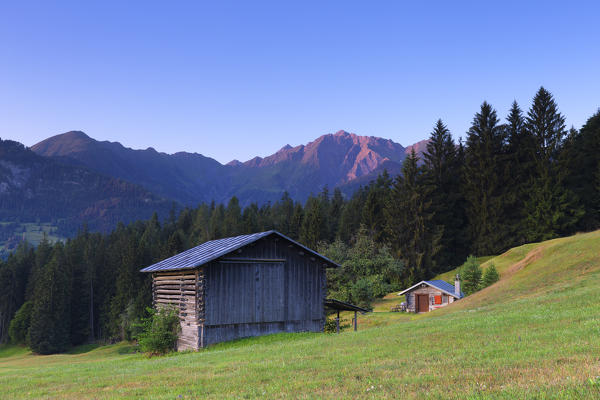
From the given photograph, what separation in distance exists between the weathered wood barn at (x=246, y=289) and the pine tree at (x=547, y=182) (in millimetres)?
54324

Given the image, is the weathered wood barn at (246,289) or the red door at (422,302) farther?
the red door at (422,302)

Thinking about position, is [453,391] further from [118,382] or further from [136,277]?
[136,277]

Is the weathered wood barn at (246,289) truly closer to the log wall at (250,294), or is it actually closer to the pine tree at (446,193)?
the log wall at (250,294)

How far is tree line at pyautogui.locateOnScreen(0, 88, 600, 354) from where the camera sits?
73375 millimetres

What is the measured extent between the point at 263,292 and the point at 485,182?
207ft

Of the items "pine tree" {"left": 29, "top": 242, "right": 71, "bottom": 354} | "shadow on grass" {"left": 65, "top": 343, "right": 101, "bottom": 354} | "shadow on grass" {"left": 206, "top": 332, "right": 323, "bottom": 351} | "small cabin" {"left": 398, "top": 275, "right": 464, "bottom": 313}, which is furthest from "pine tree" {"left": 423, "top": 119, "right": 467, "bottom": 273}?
"pine tree" {"left": 29, "top": 242, "right": 71, "bottom": 354}

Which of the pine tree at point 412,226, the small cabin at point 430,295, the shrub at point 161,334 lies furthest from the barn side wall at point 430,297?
the shrub at point 161,334

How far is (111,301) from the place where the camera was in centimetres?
9956

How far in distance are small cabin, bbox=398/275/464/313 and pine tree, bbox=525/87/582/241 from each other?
2328cm

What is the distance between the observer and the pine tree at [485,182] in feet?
259

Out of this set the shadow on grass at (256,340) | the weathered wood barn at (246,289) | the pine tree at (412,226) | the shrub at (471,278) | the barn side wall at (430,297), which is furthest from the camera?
the pine tree at (412,226)

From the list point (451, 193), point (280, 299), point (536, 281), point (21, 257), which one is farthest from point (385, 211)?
point (21, 257)

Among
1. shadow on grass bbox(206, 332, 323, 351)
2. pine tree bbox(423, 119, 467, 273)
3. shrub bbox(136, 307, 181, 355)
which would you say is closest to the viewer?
shadow on grass bbox(206, 332, 323, 351)

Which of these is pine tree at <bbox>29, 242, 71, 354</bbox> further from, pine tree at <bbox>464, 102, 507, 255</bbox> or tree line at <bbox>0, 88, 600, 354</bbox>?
pine tree at <bbox>464, 102, 507, 255</bbox>
